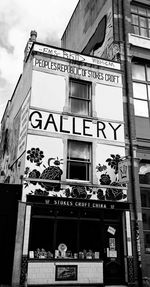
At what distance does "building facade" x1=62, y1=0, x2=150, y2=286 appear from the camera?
14.3 metres

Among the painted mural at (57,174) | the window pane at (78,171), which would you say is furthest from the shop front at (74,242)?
the window pane at (78,171)

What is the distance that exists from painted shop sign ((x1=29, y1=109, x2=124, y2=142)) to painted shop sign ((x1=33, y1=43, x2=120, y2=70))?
352cm

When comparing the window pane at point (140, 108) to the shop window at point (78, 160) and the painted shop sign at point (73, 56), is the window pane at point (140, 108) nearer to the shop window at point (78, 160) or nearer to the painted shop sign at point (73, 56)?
the painted shop sign at point (73, 56)

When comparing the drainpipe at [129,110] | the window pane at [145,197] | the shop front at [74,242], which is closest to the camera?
the shop front at [74,242]

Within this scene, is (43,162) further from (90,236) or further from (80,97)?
(80,97)

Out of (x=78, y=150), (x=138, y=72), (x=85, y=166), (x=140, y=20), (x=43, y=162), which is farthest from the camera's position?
(x=140, y=20)

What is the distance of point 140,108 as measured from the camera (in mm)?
16609

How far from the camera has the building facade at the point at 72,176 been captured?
1240cm

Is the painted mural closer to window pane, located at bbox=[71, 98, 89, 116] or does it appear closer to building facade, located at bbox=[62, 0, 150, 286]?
building facade, located at bbox=[62, 0, 150, 286]

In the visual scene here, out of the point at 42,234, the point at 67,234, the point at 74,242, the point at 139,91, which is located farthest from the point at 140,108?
the point at 42,234

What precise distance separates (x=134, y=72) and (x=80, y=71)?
3.53 metres

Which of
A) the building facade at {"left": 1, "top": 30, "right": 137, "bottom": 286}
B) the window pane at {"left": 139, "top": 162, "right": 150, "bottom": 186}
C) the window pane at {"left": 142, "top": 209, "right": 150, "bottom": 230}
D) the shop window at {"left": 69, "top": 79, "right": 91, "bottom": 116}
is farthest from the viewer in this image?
the shop window at {"left": 69, "top": 79, "right": 91, "bottom": 116}

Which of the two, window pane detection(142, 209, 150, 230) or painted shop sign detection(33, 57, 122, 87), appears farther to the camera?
painted shop sign detection(33, 57, 122, 87)

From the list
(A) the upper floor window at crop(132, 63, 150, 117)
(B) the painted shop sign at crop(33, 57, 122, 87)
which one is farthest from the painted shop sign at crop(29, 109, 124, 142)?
(B) the painted shop sign at crop(33, 57, 122, 87)
